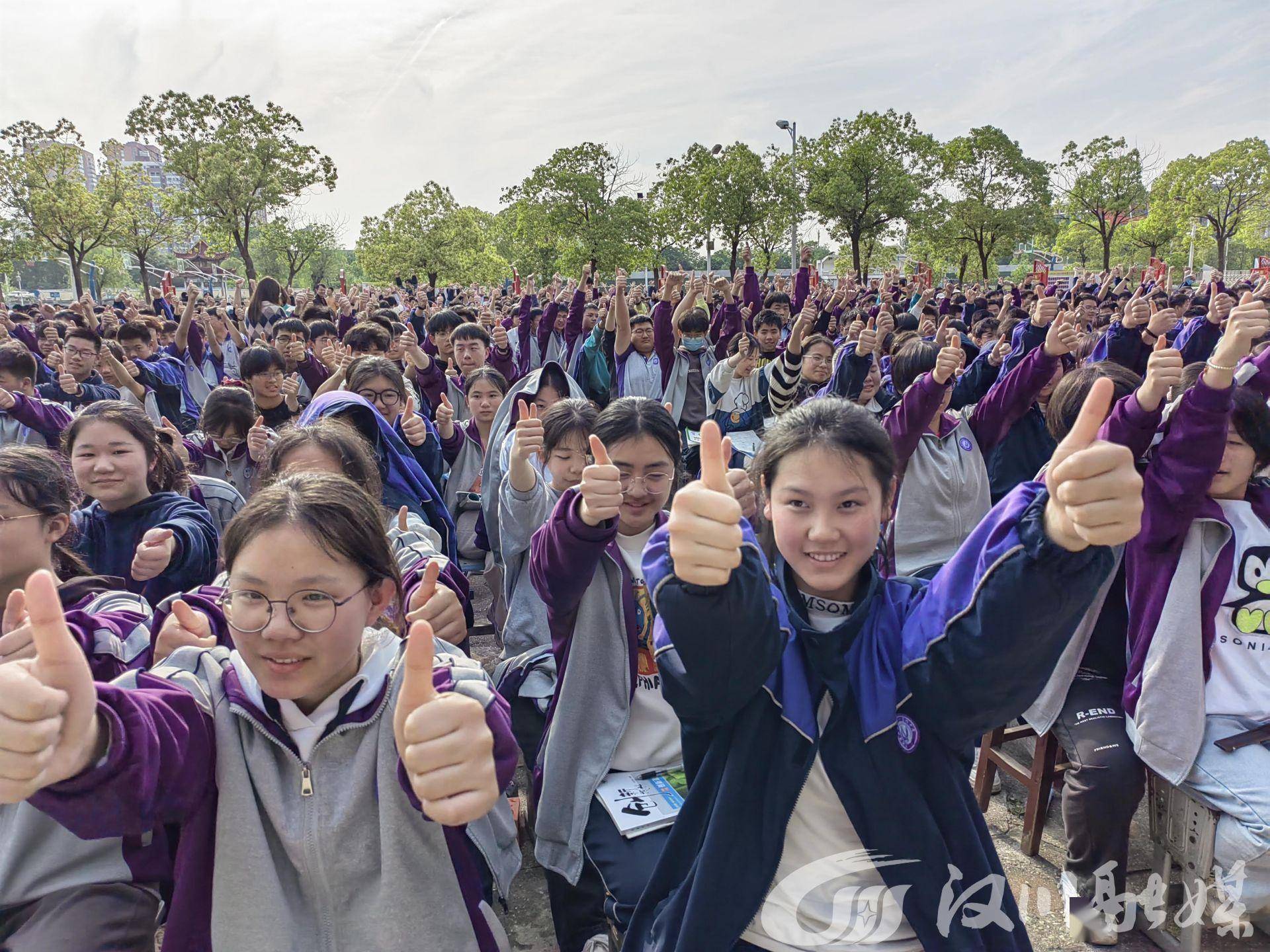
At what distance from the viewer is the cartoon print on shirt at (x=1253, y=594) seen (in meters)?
2.21

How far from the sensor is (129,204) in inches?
863

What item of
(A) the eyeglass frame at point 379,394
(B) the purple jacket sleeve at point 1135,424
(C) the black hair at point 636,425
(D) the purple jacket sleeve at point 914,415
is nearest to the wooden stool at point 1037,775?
(B) the purple jacket sleeve at point 1135,424

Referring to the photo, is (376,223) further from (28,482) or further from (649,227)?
(28,482)

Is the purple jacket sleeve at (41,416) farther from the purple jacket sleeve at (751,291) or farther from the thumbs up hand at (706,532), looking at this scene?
the purple jacket sleeve at (751,291)

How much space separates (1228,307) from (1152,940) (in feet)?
17.1

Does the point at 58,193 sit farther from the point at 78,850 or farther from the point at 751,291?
the point at 78,850

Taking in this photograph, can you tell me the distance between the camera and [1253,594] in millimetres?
2227

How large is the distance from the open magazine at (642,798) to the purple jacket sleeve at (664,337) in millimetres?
5071

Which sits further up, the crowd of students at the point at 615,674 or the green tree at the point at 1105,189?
the green tree at the point at 1105,189

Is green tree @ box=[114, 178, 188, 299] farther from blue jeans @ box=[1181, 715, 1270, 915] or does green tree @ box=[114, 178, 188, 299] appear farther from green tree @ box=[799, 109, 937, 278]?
blue jeans @ box=[1181, 715, 1270, 915]

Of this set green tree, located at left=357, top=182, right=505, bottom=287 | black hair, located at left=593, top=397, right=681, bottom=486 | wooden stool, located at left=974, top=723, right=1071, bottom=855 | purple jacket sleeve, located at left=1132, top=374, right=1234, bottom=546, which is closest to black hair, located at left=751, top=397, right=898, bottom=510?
black hair, located at left=593, top=397, right=681, bottom=486

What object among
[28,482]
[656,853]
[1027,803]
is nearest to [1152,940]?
[1027,803]

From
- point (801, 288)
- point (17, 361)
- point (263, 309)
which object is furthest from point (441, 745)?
point (263, 309)

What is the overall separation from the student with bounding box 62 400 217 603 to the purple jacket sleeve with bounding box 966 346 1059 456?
3639 millimetres
